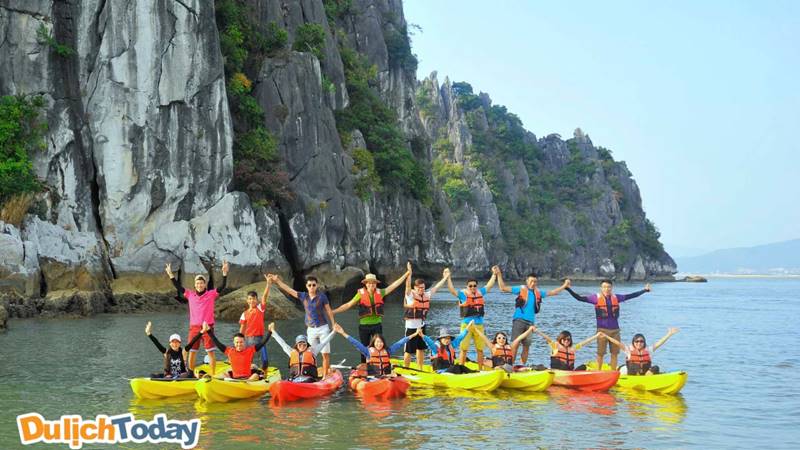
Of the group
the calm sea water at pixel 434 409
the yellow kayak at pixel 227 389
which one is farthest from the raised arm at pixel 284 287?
the calm sea water at pixel 434 409

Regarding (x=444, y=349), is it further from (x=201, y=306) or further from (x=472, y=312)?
(x=201, y=306)

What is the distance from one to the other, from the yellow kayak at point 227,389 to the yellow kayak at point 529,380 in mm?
4889

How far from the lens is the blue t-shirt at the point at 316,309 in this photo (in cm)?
1592

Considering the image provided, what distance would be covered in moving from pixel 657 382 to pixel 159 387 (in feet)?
32.6

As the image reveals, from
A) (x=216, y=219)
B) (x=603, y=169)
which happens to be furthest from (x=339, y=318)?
(x=603, y=169)

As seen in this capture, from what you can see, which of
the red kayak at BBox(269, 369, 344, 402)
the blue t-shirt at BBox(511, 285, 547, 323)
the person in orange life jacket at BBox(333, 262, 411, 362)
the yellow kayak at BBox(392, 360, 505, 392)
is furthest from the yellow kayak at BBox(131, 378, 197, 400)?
the blue t-shirt at BBox(511, 285, 547, 323)

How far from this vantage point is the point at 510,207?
124 meters

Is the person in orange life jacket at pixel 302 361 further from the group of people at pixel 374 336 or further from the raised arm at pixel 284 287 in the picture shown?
the raised arm at pixel 284 287

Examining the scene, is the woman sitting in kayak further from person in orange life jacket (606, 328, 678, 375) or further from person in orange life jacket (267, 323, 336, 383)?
person in orange life jacket (606, 328, 678, 375)

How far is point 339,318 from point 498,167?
92334mm

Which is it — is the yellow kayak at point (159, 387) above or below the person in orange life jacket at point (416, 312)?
below

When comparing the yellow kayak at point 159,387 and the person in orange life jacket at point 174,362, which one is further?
the person in orange life jacket at point 174,362

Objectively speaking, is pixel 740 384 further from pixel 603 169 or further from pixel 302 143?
pixel 603 169

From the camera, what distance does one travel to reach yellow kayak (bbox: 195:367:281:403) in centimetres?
1419
